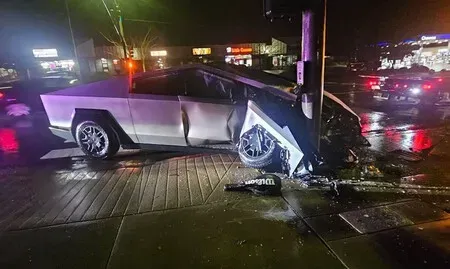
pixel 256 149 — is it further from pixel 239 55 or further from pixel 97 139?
pixel 239 55

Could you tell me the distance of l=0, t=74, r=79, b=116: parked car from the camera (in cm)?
1102

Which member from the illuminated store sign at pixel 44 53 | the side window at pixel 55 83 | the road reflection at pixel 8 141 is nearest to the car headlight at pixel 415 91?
the road reflection at pixel 8 141

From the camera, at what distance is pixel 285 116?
5105mm

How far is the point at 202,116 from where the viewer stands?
5219 millimetres

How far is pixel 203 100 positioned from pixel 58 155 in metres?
3.68

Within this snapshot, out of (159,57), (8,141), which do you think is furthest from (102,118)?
(159,57)

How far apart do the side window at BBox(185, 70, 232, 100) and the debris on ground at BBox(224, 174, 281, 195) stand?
5.07ft

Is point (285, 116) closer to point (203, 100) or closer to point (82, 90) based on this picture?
point (203, 100)

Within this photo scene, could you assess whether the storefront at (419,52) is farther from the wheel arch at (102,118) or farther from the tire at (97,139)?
the tire at (97,139)

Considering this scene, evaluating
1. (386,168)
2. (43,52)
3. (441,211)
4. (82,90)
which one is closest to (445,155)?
(386,168)

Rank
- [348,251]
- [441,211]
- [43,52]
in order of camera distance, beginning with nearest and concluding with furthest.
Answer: [348,251], [441,211], [43,52]

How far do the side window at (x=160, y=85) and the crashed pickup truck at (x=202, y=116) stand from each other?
0.7 inches

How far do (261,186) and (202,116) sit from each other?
1.65 metres

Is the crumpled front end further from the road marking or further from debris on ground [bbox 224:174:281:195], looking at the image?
the road marking
